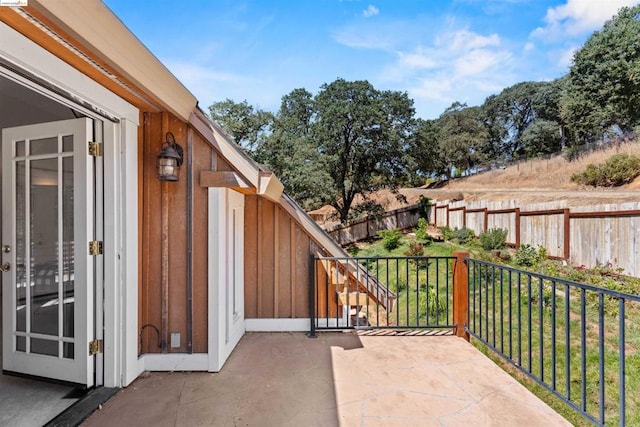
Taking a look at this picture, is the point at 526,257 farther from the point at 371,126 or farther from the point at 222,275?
the point at 371,126

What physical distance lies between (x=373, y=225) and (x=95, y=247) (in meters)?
12.4

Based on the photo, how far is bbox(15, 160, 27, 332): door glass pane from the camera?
7.70 ft

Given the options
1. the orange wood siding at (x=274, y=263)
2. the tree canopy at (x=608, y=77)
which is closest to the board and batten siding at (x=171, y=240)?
the orange wood siding at (x=274, y=263)

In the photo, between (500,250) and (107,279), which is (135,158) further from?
(500,250)

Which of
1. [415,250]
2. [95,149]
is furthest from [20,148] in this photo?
[415,250]

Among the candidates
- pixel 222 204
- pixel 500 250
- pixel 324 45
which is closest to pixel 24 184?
pixel 222 204

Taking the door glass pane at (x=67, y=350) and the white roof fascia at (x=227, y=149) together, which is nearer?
the door glass pane at (x=67, y=350)

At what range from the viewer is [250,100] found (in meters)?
12.2

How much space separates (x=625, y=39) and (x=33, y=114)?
18979mm

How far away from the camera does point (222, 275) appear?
2.70 metres

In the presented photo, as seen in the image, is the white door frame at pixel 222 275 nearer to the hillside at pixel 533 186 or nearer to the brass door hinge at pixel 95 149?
the brass door hinge at pixel 95 149

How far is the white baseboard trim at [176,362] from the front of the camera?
2619 mm

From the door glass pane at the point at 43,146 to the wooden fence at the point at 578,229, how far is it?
7.62 metres

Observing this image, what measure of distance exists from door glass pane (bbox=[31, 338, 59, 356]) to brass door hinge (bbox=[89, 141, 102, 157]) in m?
1.35
